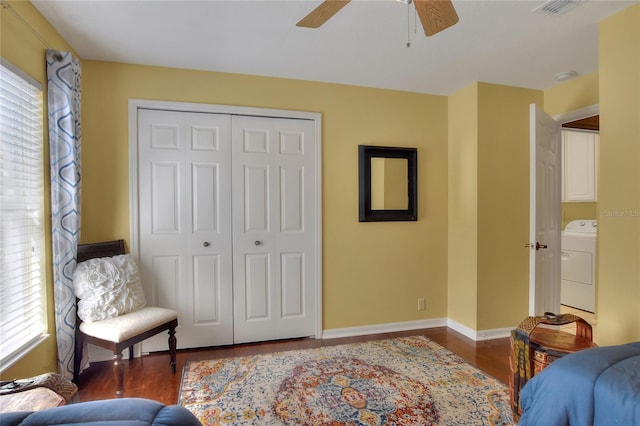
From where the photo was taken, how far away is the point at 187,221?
2.99 meters

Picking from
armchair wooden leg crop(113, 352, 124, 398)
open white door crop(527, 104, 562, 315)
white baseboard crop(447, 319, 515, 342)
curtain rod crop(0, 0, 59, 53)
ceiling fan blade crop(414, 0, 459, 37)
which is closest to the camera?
ceiling fan blade crop(414, 0, 459, 37)

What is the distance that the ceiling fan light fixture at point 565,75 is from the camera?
301cm

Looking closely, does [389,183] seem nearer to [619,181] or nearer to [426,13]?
[619,181]

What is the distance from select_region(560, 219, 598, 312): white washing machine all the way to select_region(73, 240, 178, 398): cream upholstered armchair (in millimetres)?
4311

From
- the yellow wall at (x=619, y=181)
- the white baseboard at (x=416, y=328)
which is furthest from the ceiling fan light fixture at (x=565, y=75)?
the white baseboard at (x=416, y=328)

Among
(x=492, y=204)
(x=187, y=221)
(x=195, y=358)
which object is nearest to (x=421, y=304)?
(x=492, y=204)

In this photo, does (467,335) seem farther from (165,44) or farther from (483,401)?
(165,44)

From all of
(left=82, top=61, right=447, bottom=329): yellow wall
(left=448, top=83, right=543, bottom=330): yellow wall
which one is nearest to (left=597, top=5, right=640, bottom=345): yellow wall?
(left=448, top=83, right=543, bottom=330): yellow wall

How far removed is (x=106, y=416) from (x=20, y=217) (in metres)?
1.60

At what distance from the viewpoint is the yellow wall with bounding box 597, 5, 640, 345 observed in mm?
2064

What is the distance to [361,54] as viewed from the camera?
106 inches

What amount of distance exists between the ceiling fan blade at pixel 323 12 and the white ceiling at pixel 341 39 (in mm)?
491

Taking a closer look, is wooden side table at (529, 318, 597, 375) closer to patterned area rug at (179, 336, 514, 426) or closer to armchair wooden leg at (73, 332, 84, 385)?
patterned area rug at (179, 336, 514, 426)

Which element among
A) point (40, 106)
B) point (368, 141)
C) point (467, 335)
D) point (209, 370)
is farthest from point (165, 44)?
point (467, 335)
